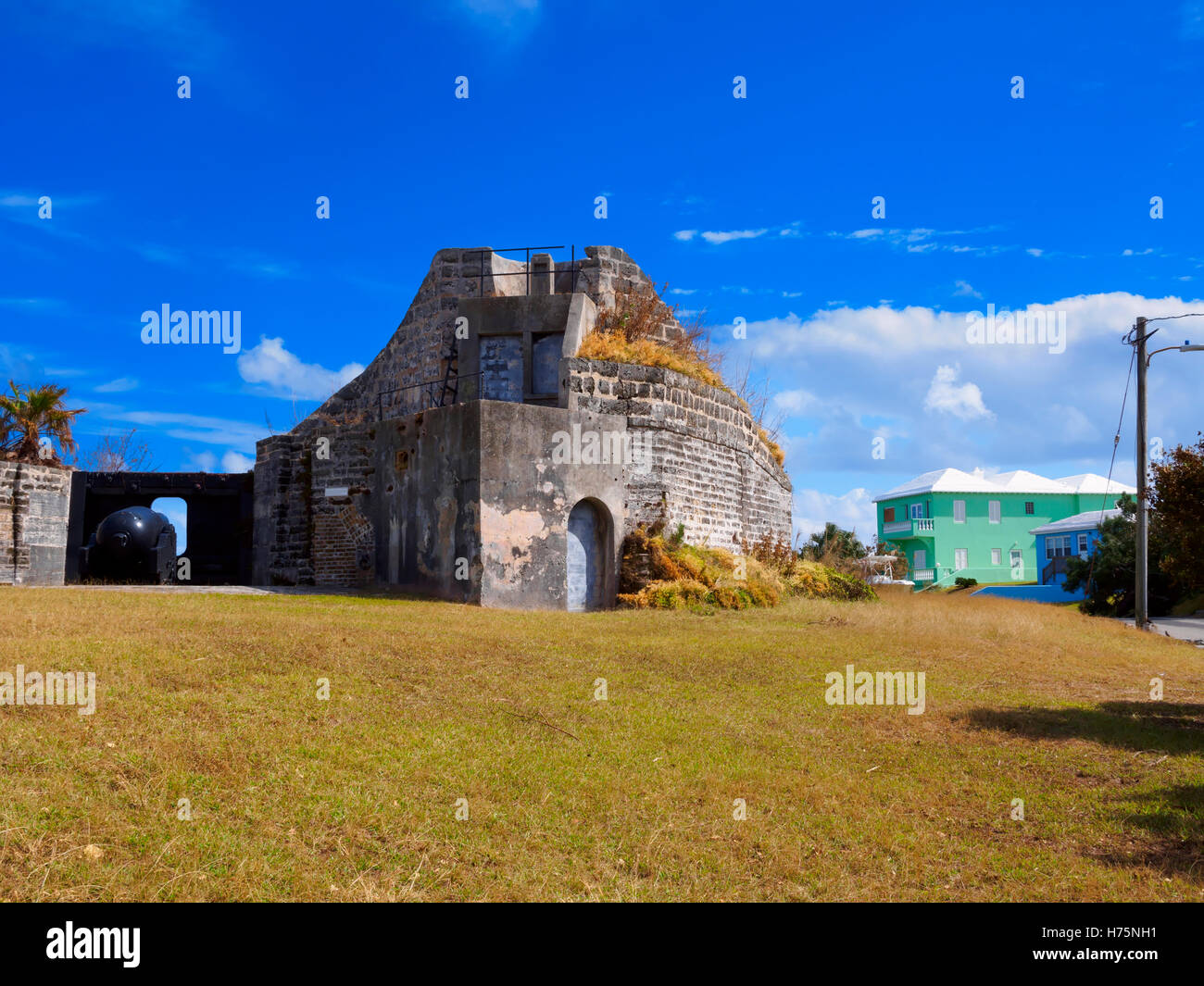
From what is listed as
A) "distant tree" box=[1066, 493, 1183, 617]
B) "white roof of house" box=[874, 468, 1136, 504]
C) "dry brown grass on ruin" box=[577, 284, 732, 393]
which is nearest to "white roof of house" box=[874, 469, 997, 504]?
"white roof of house" box=[874, 468, 1136, 504]

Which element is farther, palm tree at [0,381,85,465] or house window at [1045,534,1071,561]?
house window at [1045,534,1071,561]

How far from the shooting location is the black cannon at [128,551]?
24719 millimetres

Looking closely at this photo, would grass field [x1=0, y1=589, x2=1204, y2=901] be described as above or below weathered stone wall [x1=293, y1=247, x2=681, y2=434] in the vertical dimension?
below

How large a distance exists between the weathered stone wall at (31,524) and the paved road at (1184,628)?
2462cm

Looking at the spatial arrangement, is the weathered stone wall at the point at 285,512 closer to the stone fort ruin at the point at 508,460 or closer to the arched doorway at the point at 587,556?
the stone fort ruin at the point at 508,460

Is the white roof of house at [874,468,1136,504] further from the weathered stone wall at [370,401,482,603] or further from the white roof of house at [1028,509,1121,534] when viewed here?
the weathered stone wall at [370,401,482,603]

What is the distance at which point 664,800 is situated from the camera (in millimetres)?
7223

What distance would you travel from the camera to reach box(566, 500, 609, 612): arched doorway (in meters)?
18.7

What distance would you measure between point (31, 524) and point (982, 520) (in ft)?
156

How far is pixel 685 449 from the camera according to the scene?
68.1ft

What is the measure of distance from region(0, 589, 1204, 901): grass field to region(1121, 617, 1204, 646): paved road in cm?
976

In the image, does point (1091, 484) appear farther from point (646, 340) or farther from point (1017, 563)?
point (646, 340)
